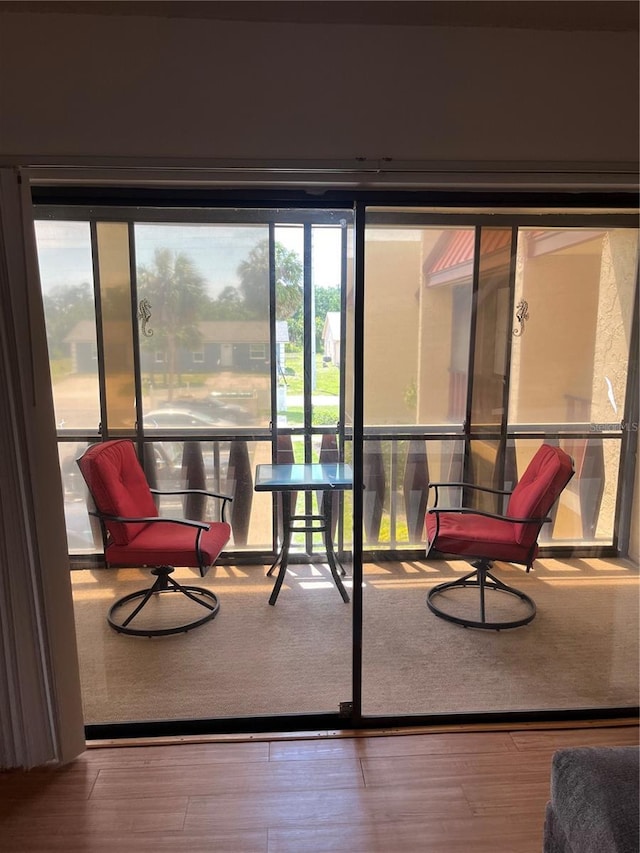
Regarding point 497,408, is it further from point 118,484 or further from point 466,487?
point 118,484

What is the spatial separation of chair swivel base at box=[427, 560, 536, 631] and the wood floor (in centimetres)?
76

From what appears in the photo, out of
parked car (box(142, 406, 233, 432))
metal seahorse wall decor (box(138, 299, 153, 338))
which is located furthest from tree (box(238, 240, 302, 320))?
parked car (box(142, 406, 233, 432))

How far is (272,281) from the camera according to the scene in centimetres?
350

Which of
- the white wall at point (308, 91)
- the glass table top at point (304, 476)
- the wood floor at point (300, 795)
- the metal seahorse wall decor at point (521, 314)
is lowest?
the wood floor at point (300, 795)

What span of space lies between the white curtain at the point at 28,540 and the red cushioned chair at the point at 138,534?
846mm

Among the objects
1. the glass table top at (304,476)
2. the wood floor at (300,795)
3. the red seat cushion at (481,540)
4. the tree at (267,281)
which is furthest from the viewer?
the tree at (267,281)

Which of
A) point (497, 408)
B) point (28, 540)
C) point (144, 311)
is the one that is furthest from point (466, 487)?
point (28, 540)

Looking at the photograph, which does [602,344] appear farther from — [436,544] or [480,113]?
[480,113]

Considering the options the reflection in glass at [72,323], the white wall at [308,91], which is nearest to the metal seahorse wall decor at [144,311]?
the reflection in glass at [72,323]

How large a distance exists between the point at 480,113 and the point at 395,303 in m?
1.52

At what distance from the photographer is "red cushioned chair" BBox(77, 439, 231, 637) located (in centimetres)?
286

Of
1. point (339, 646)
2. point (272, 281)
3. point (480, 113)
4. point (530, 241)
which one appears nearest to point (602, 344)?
point (530, 241)

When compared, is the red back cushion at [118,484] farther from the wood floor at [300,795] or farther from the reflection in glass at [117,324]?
the wood floor at [300,795]

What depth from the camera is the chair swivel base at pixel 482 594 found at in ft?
9.91
